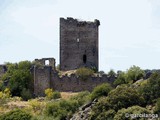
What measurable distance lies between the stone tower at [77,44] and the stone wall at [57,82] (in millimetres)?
3654

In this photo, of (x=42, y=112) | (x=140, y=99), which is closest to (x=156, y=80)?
(x=140, y=99)

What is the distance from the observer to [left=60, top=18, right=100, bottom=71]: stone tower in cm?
8562

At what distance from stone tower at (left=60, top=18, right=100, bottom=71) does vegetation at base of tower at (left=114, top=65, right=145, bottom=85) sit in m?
7.00

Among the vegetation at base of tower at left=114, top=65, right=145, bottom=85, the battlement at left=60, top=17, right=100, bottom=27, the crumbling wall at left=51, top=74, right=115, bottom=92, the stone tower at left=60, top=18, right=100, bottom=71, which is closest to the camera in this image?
the vegetation at base of tower at left=114, top=65, right=145, bottom=85

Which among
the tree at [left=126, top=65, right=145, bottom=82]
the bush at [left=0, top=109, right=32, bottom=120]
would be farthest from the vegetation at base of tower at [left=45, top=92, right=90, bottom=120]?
the tree at [left=126, top=65, right=145, bottom=82]

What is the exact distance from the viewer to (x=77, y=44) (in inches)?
3378

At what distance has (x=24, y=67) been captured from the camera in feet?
277

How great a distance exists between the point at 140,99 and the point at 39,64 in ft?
90.2

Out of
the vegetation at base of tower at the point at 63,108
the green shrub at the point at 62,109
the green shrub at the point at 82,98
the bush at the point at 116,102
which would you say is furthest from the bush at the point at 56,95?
the bush at the point at 116,102

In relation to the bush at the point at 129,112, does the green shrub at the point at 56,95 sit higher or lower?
higher

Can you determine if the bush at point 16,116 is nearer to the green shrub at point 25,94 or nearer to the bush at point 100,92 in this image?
the bush at point 100,92

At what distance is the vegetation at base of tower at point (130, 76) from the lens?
7600 cm

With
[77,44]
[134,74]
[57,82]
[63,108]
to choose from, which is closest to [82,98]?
[63,108]

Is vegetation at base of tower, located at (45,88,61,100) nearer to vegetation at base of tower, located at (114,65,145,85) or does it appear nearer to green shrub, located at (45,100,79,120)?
vegetation at base of tower, located at (114,65,145,85)
